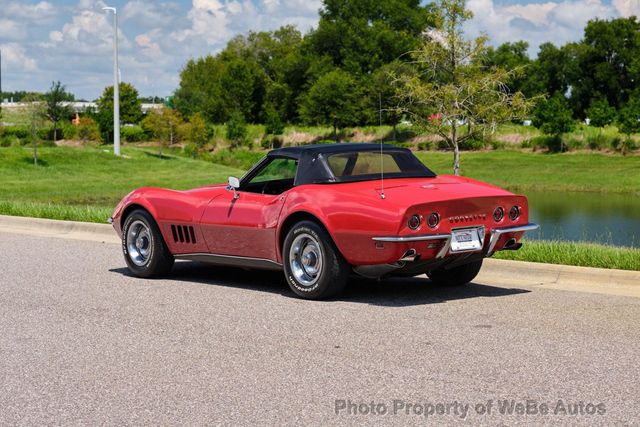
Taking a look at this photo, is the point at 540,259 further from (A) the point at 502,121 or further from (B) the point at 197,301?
(A) the point at 502,121

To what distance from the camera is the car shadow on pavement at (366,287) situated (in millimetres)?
9250

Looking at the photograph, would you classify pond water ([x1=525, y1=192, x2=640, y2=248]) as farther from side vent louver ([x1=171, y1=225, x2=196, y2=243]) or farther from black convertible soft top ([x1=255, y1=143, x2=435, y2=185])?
side vent louver ([x1=171, y1=225, x2=196, y2=243])

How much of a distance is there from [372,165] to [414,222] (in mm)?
1447

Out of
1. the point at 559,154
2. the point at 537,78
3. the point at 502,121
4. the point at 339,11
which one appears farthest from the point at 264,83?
the point at 502,121

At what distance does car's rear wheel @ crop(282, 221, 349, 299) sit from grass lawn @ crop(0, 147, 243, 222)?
2671 cm

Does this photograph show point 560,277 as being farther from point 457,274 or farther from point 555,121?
point 555,121

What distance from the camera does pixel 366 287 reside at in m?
10.0

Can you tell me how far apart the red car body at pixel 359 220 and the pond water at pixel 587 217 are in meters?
11.6

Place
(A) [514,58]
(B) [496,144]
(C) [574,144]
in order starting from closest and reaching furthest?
(C) [574,144]
(B) [496,144]
(A) [514,58]

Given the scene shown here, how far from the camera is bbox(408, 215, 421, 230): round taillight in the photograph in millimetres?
8414

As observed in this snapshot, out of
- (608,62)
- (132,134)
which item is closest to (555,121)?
(608,62)

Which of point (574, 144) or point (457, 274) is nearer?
point (457, 274)

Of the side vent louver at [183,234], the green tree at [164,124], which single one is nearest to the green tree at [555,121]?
the green tree at [164,124]

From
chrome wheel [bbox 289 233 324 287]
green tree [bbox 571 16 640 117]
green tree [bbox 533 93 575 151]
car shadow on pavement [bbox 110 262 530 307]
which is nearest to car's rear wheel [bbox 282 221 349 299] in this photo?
chrome wheel [bbox 289 233 324 287]
